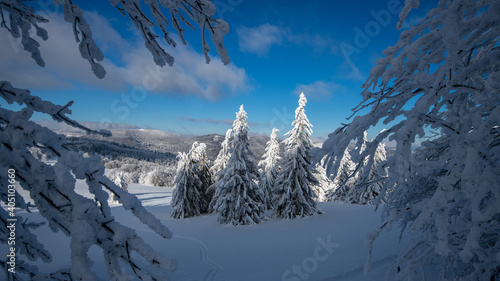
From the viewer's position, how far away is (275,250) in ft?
31.9

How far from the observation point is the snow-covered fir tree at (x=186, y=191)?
64.8ft

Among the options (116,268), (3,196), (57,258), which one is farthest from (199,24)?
(57,258)

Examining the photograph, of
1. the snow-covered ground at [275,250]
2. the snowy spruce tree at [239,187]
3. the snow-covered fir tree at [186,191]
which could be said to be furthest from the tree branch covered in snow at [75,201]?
the snow-covered fir tree at [186,191]

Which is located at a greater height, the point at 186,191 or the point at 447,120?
the point at 447,120

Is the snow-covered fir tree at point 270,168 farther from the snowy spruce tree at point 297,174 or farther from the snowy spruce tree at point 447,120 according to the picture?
the snowy spruce tree at point 447,120

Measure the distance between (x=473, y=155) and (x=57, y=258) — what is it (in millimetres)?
14079

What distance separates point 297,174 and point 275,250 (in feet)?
24.8

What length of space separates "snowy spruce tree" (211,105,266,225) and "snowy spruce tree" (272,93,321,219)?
1899mm

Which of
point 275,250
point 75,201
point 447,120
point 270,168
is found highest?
point 270,168

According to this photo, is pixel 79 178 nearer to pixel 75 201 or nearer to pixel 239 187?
pixel 75 201

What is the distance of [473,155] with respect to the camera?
1392 millimetres

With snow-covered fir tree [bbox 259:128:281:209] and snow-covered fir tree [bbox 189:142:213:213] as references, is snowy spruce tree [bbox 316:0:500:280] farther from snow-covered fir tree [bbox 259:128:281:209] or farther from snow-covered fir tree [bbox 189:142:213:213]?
snow-covered fir tree [bbox 189:142:213:213]

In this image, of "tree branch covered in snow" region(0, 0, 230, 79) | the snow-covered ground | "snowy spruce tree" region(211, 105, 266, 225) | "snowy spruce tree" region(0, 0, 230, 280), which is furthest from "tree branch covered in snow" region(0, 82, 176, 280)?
"snowy spruce tree" region(211, 105, 266, 225)

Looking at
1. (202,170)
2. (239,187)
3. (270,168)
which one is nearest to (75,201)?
(239,187)
